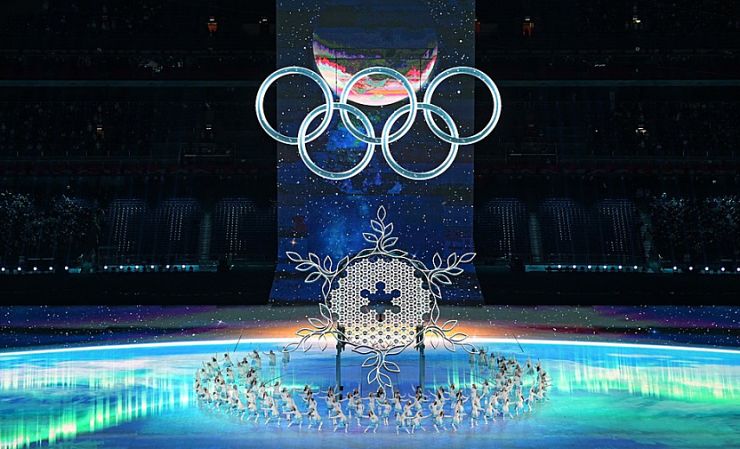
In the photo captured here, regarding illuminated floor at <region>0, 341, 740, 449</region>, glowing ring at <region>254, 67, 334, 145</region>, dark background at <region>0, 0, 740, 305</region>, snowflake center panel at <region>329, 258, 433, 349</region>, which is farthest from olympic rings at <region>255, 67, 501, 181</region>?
dark background at <region>0, 0, 740, 305</region>

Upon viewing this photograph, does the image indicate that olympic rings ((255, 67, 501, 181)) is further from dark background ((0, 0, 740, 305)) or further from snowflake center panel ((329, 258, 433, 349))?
dark background ((0, 0, 740, 305))

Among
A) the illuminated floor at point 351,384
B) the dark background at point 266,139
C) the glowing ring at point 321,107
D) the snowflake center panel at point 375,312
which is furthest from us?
the dark background at point 266,139

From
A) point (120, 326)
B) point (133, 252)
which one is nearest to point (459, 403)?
point (120, 326)

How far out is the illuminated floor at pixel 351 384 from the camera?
8.41 m

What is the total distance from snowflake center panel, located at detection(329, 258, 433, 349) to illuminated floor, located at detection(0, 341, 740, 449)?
3.99ft

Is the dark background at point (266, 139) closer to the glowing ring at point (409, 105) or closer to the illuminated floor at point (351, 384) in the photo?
the illuminated floor at point (351, 384)

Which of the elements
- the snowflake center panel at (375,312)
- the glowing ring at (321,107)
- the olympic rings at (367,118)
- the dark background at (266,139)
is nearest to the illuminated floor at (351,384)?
the snowflake center panel at (375,312)

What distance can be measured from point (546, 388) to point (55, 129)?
73.1ft

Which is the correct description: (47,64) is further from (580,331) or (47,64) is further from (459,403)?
(459,403)

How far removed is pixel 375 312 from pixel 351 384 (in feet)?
4.06

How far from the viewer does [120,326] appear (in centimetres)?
1708

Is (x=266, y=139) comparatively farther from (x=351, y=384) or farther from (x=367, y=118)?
(x=351, y=384)

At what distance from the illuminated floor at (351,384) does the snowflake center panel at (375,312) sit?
47.9 inches

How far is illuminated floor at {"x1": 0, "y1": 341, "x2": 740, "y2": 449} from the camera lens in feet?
27.6
